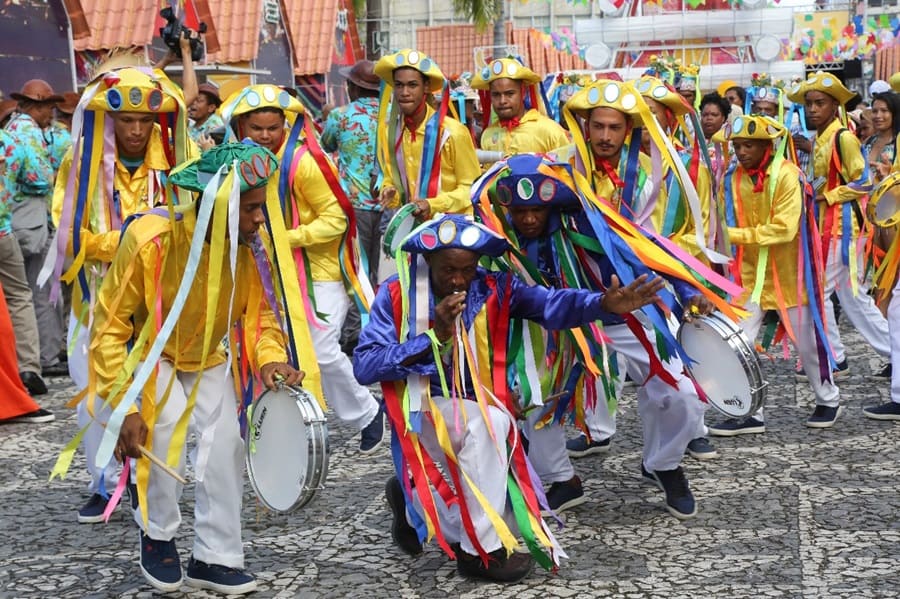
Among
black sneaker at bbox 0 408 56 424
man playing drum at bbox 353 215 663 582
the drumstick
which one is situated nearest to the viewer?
the drumstick

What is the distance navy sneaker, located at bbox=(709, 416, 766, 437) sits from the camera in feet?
21.7

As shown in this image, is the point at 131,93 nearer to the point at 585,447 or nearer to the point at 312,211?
the point at 312,211

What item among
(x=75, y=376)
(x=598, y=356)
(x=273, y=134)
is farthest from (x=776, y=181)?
(x=75, y=376)

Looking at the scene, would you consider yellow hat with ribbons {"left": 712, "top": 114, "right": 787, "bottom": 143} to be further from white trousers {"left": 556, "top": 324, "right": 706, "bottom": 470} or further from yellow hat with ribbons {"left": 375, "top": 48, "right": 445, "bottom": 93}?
white trousers {"left": 556, "top": 324, "right": 706, "bottom": 470}

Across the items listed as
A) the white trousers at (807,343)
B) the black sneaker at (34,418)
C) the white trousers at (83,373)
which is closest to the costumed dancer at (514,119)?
the white trousers at (807,343)

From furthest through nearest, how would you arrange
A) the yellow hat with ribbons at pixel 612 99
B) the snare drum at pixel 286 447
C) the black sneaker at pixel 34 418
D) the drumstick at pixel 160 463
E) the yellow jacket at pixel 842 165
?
the yellow jacket at pixel 842 165
the black sneaker at pixel 34 418
the yellow hat with ribbons at pixel 612 99
the drumstick at pixel 160 463
the snare drum at pixel 286 447

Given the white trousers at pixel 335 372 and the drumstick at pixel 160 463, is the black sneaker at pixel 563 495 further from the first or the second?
the drumstick at pixel 160 463

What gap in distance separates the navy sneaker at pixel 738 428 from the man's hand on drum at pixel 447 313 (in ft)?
9.09

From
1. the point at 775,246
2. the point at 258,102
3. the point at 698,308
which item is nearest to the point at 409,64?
the point at 258,102

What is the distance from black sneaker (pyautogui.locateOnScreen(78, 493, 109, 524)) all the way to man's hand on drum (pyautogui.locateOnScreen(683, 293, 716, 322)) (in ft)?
8.32

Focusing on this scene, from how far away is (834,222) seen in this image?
798cm

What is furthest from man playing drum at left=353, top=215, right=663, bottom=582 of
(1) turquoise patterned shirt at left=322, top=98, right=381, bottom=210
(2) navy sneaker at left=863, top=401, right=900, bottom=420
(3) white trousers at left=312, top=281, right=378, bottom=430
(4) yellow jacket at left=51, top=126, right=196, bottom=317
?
(1) turquoise patterned shirt at left=322, top=98, right=381, bottom=210

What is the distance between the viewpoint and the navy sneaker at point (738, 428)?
21.7ft

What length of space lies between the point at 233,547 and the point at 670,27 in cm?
1918
